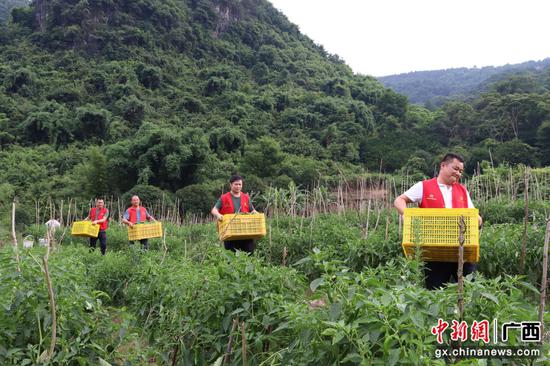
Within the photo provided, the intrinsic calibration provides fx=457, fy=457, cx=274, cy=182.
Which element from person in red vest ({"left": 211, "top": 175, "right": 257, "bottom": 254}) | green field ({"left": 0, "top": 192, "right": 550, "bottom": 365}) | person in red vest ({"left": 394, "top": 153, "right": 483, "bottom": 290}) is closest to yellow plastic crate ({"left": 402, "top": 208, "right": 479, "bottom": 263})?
person in red vest ({"left": 394, "top": 153, "right": 483, "bottom": 290})

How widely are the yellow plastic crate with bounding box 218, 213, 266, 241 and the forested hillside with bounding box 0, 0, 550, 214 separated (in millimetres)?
15344

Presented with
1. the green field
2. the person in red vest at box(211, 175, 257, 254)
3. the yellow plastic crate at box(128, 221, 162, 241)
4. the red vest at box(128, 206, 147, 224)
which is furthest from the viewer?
the red vest at box(128, 206, 147, 224)

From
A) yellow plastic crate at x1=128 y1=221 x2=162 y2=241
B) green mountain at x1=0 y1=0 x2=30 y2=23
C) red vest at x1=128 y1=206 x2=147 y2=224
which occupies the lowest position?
yellow plastic crate at x1=128 y1=221 x2=162 y2=241

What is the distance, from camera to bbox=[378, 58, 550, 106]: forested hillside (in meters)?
77.2

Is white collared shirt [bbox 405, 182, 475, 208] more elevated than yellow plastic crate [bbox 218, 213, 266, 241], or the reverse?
white collared shirt [bbox 405, 182, 475, 208]

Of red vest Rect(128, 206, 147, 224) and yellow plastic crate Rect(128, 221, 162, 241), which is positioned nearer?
yellow plastic crate Rect(128, 221, 162, 241)

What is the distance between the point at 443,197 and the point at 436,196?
0.05m

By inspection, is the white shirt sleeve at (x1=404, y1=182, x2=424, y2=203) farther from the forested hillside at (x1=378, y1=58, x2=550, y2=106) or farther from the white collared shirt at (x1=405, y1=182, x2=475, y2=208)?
the forested hillside at (x1=378, y1=58, x2=550, y2=106)

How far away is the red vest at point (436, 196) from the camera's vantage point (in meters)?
3.49

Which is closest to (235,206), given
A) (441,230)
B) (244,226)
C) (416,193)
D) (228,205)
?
(228,205)

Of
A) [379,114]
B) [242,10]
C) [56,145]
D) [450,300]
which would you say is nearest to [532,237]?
[450,300]

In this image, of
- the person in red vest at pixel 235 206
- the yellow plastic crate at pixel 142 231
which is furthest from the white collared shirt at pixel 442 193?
the yellow plastic crate at pixel 142 231

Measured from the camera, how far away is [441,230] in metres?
3.24

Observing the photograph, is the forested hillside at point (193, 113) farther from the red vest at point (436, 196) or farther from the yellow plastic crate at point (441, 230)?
the yellow plastic crate at point (441, 230)
